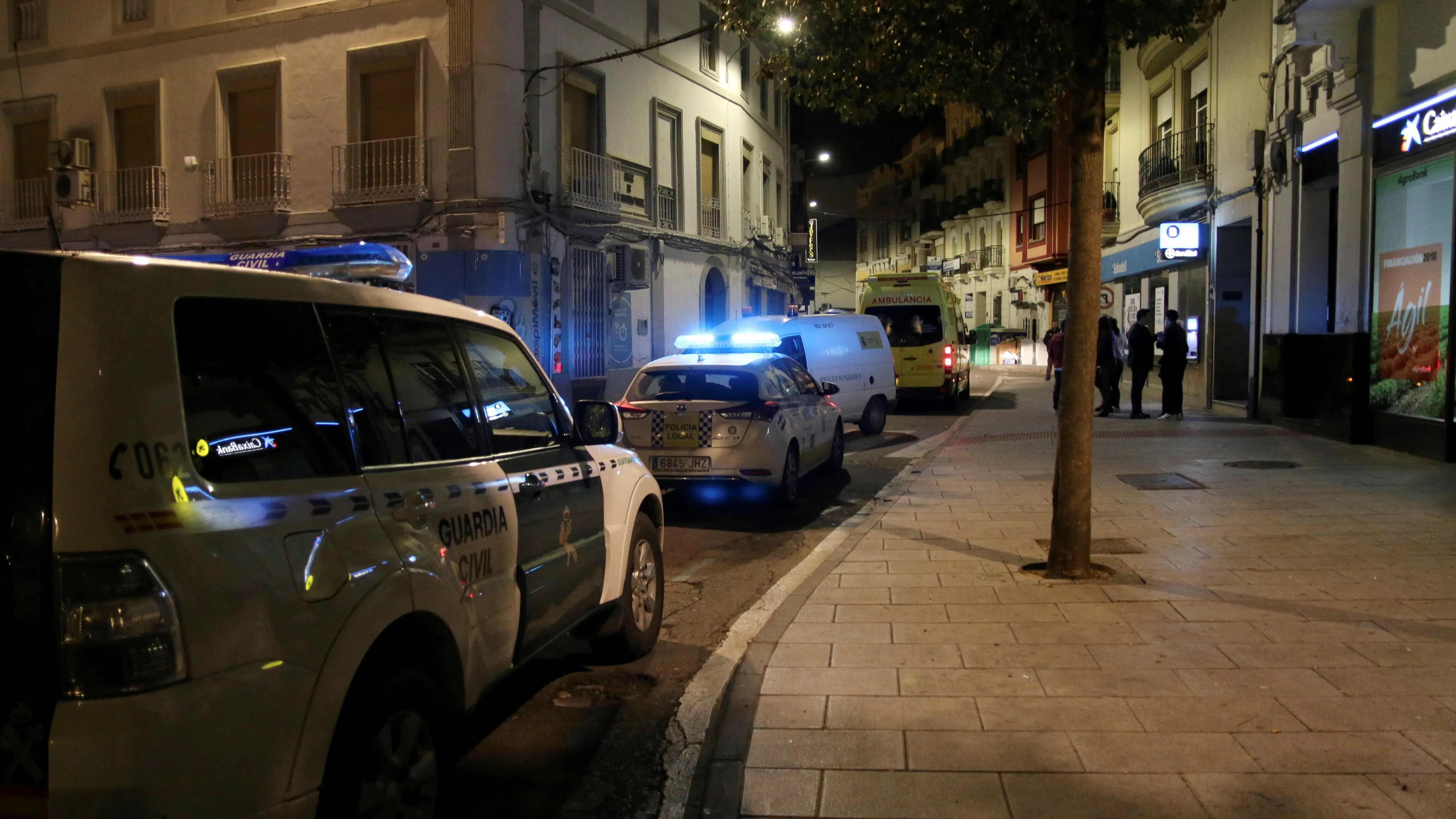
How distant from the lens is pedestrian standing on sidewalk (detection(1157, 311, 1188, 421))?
1750cm

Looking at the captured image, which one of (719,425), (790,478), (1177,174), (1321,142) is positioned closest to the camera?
(719,425)

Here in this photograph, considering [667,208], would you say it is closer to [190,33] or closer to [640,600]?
[190,33]

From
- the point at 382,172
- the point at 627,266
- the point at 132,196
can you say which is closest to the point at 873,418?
the point at 627,266

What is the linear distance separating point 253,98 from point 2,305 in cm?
1989

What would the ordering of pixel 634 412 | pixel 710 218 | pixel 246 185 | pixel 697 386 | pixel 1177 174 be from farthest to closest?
1. pixel 710 218
2. pixel 1177 174
3. pixel 246 185
4. pixel 697 386
5. pixel 634 412

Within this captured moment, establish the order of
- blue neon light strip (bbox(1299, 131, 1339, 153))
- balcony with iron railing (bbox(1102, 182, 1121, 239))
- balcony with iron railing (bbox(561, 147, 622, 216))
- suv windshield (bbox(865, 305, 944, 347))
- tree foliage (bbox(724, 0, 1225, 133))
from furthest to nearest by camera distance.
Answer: balcony with iron railing (bbox(1102, 182, 1121, 239)) → suv windshield (bbox(865, 305, 944, 347)) → balcony with iron railing (bbox(561, 147, 622, 216)) → blue neon light strip (bbox(1299, 131, 1339, 153)) → tree foliage (bbox(724, 0, 1225, 133))

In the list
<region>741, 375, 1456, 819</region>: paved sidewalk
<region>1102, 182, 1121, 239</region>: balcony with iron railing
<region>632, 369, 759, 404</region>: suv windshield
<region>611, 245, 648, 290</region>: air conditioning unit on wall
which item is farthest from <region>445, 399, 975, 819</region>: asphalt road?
<region>1102, 182, 1121, 239</region>: balcony with iron railing

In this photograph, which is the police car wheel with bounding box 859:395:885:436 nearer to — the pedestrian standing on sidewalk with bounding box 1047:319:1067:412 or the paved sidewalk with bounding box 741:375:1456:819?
the pedestrian standing on sidewalk with bounding box 1047:319:1067:412

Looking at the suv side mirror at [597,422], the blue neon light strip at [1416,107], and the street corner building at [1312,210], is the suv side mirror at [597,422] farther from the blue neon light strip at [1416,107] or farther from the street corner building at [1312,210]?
the blue neon light strip at [1416,107]

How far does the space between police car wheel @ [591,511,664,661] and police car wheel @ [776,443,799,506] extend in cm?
434

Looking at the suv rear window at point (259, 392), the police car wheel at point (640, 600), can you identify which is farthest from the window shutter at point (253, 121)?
the suv rear window at point (259, 392)

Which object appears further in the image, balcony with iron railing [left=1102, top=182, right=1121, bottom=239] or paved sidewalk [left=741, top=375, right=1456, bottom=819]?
balcony with iron railing [left=1102, top=182, right=1121, bottom=239]

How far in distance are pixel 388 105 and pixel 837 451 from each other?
11388 mm

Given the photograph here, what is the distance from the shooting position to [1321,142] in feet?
48.3
